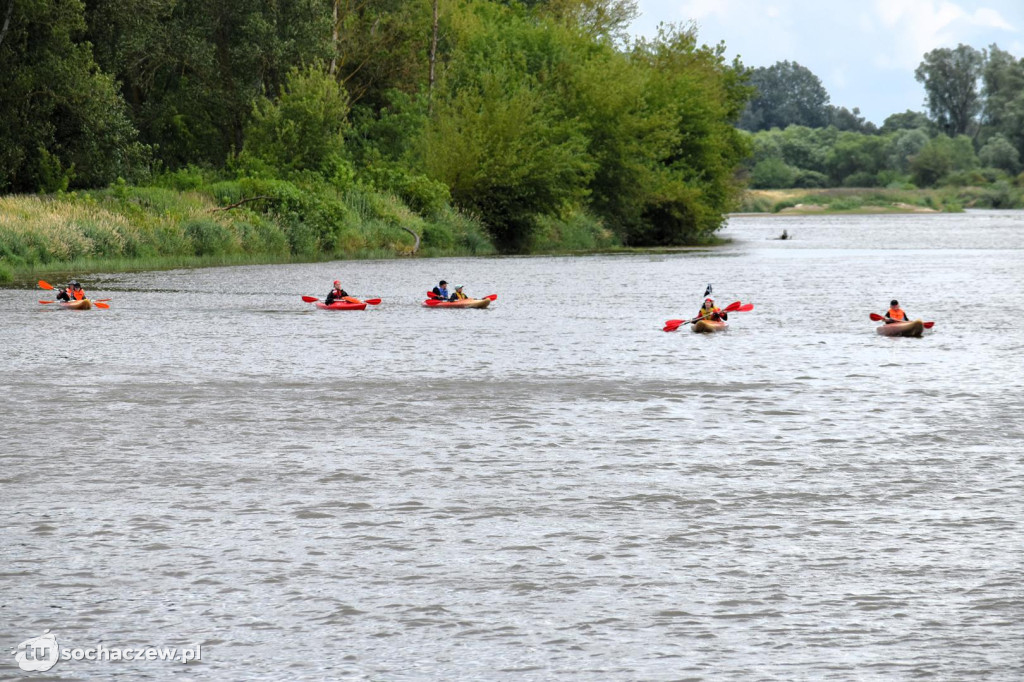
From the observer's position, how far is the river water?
7.84m

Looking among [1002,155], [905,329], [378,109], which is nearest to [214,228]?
[905,329]

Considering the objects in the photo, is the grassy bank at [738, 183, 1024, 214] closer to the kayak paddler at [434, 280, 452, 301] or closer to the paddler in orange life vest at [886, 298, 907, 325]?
the kayak paddler at [434, 280, 452, 301]

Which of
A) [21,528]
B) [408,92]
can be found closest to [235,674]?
[21,528]

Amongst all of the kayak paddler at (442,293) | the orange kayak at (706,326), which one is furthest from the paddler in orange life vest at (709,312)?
the kayak paddler at (442,293)

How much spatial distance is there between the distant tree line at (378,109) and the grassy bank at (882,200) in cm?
8788

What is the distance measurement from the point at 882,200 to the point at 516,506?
169 meters

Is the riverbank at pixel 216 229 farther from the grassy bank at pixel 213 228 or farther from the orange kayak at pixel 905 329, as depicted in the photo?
the orange kayak at pixel 905 329

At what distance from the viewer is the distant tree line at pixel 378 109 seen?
55.9 meters

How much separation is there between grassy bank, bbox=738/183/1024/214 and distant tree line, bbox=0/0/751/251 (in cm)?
8788

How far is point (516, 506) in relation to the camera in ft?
37.0

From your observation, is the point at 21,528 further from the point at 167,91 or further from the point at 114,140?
the point at 167,91

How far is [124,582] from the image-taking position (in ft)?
29.5

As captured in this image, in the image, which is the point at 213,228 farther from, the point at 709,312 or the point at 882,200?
the point at 882,200

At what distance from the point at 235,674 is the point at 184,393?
451 inches
